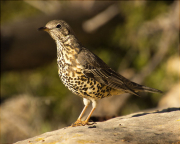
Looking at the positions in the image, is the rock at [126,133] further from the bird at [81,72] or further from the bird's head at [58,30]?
the bird's head at [58,30]

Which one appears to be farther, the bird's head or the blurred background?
the blurred background

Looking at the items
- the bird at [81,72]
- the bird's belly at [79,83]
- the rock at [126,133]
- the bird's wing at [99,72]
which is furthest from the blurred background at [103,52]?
the rock at [126,133]

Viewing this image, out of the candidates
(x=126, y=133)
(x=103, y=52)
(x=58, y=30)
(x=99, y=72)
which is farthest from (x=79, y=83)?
(x=103, y=52)

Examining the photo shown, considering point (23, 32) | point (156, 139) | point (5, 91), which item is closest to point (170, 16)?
point (23, 32)

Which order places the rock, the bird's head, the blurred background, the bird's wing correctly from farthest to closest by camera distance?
1. the blurred background
2. the bird's head
3. the bird's wing
4. the rock

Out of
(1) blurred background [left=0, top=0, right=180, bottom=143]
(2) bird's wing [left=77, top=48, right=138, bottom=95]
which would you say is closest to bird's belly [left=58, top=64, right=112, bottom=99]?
(2) bird's wing [left=77, top=48, right=138, bottom=95]

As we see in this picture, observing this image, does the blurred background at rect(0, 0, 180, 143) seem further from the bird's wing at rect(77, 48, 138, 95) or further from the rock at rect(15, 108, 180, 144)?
the rock at rect(15, 108, 180, 144)

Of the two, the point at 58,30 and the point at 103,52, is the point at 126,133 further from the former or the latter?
the point at 103,52
